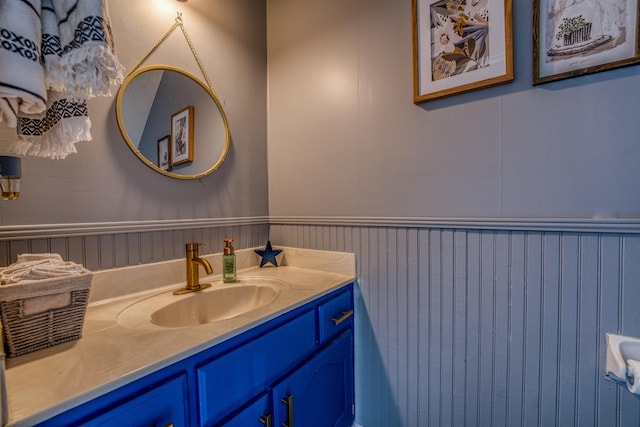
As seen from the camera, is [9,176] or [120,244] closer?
[9,176]

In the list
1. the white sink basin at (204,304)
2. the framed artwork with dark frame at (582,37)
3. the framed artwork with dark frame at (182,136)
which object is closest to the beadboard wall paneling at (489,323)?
the white sink basin at (204,304)

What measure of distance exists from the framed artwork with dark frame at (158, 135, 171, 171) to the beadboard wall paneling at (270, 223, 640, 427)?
0.76m

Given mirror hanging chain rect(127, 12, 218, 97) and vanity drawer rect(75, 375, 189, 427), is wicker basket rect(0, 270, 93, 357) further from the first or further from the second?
mirror hanging chain rect(127, 12, 218, 97)

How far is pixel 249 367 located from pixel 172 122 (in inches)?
38.8

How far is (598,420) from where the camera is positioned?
0.84 metres

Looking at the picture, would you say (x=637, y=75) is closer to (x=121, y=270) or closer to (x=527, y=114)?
(x=527, y=114)

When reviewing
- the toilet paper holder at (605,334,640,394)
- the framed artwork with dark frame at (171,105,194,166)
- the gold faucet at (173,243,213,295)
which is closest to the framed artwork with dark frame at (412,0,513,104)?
the toilet paper holder at (605,334,640,394)

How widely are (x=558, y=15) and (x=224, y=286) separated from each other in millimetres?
1475

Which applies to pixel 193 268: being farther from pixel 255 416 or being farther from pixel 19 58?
pixel 19 58

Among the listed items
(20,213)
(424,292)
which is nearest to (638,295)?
(424,292)

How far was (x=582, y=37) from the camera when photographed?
0.84m

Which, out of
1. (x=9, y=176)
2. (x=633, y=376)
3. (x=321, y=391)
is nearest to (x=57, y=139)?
(x=9, y=176)

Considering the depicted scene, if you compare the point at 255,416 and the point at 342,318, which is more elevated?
the point at 342,318

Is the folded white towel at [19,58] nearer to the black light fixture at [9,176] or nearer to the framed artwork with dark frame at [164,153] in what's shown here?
the black light fixture at [9,176]
